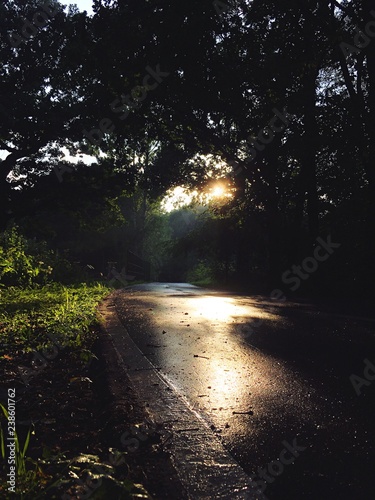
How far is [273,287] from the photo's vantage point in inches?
726

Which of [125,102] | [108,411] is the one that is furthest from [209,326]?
[125,102]

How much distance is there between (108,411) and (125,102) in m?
14.9

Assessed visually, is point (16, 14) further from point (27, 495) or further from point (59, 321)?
point (27, 495)

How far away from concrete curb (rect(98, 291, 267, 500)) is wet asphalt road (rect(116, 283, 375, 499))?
7 cm

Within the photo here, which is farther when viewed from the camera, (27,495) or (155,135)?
(155,135)

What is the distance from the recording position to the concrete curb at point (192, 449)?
67.9 inches

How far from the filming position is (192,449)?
209 centimetres

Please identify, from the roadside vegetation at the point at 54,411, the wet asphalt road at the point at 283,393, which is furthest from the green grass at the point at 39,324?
the wet asphalt road at the point at 283,393

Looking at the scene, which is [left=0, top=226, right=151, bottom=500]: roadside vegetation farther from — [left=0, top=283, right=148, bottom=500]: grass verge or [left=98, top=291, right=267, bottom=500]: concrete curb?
[left=98, top=291, right=267, bottom=500]: concrete curb

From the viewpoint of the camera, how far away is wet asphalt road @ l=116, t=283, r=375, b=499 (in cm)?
192

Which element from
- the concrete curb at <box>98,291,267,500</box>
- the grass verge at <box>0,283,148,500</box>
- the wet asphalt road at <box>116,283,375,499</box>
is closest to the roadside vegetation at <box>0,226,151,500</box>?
the grass verge at <box>0,283,148,500</box>

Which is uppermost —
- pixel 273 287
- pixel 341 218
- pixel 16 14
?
pixel 16 14

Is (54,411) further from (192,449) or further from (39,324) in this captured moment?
(39,324)

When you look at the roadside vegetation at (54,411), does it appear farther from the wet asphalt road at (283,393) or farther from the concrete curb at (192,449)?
the wet asphalt road at (283,393)
